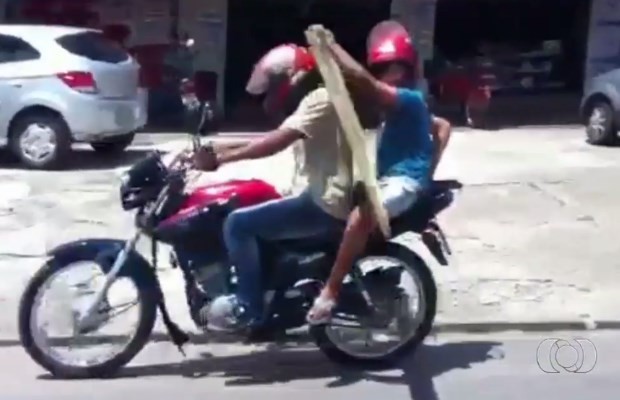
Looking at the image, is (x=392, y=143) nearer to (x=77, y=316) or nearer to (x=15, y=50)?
(x=77, y=316)

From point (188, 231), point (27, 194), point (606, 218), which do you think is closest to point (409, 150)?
point (188, 231)

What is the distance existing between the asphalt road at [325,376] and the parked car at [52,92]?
7241 millimetres

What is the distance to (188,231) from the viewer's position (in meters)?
6.89

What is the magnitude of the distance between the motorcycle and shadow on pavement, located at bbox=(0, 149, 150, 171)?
7854 millimetres

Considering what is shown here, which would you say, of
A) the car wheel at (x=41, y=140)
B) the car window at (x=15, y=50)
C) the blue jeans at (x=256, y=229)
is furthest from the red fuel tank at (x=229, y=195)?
the car window at (x=15, y=50)

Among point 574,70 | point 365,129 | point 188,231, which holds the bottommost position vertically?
point 574,70

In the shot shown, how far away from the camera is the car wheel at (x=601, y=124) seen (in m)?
17.2

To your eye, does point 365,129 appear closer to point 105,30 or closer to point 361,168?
point 361,168

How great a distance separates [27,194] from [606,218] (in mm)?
5398

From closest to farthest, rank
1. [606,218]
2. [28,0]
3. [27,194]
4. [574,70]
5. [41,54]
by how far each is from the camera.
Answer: [606,218] < [27,194] < [41,54] < [28,0] < [574,70]

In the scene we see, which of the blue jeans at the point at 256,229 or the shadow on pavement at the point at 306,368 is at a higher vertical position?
the blue jeans at the point at 256,229
